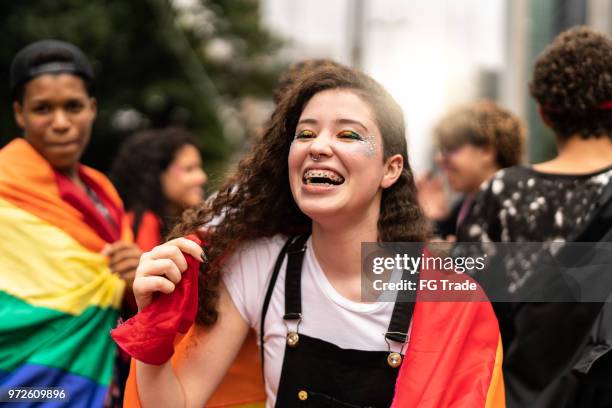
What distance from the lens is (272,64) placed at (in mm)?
29094

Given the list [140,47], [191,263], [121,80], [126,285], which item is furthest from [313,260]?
[140,47]

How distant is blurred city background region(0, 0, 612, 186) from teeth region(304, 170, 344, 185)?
5.14m

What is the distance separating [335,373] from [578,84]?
5.06ft

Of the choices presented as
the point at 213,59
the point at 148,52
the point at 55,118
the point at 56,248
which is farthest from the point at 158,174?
the point at 213,59

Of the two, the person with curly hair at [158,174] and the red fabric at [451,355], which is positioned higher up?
the person with curly hair at [158,174]

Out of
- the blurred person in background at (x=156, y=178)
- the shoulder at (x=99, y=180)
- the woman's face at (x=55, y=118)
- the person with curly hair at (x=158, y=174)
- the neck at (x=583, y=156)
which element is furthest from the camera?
the person with curly hair at (x=158, y=174)

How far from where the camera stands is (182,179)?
481 cm

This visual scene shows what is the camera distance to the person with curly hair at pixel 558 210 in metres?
2.55

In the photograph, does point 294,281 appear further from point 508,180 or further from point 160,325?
point 508,180

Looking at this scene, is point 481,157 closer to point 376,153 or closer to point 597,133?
point 597,133

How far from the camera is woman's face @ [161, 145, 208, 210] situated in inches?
187

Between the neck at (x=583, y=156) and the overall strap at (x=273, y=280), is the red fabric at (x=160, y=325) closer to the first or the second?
the overall strap at (x=273, y=280)

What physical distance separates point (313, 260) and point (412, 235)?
0.34 m

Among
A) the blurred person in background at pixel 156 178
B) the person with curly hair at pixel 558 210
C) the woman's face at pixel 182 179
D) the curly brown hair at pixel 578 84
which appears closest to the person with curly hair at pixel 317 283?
the person with curly hair at pixel 558 210
